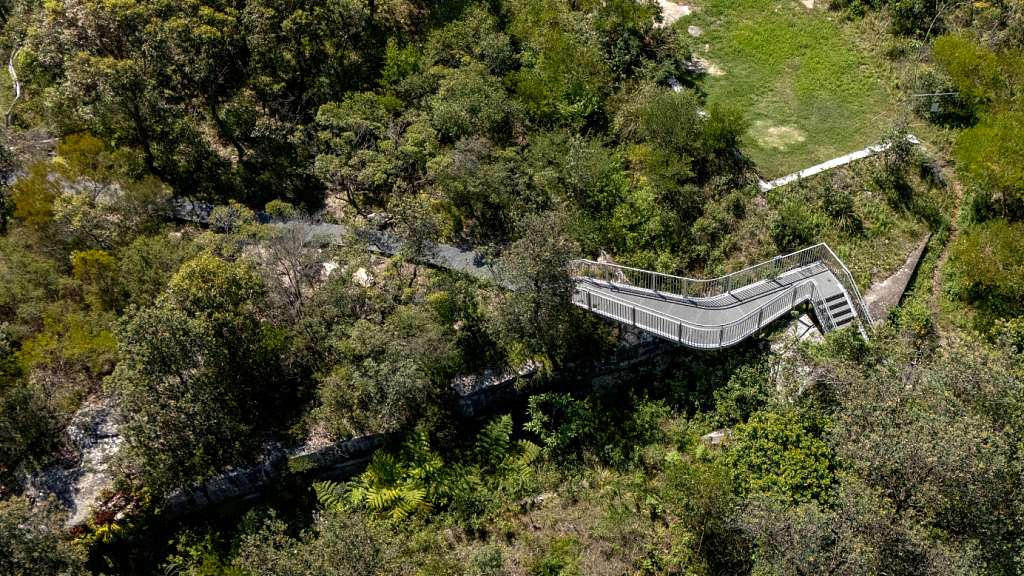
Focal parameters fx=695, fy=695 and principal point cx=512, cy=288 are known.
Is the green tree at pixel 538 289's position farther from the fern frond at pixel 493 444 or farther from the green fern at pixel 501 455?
the green fern at pixel 501 455

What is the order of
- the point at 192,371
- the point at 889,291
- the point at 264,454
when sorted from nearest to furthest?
Answer: the point at 192,371 < the point at 264,454 < the point at 889,291

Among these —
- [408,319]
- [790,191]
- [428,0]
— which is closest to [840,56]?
[790,191]

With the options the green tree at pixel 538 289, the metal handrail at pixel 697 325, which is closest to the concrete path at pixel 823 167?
the metal handrail at pixel 697 325

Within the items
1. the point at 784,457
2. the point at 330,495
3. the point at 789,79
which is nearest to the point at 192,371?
the point at 330,495

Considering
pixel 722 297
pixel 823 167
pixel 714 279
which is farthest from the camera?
pixel 823 167

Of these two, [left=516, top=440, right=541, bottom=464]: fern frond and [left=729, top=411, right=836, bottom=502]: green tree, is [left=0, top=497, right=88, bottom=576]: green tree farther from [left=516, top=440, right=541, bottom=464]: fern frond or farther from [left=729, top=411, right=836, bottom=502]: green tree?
[left=729, top=411, right=836, bottom=502]: green tree

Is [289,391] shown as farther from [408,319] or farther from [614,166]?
[614,166]

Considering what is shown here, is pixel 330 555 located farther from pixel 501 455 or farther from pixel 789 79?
pixel 789 79

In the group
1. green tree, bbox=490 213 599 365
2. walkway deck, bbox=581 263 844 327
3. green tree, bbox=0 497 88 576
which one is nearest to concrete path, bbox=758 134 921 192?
walkway deck, bbox=581 263 844 327
